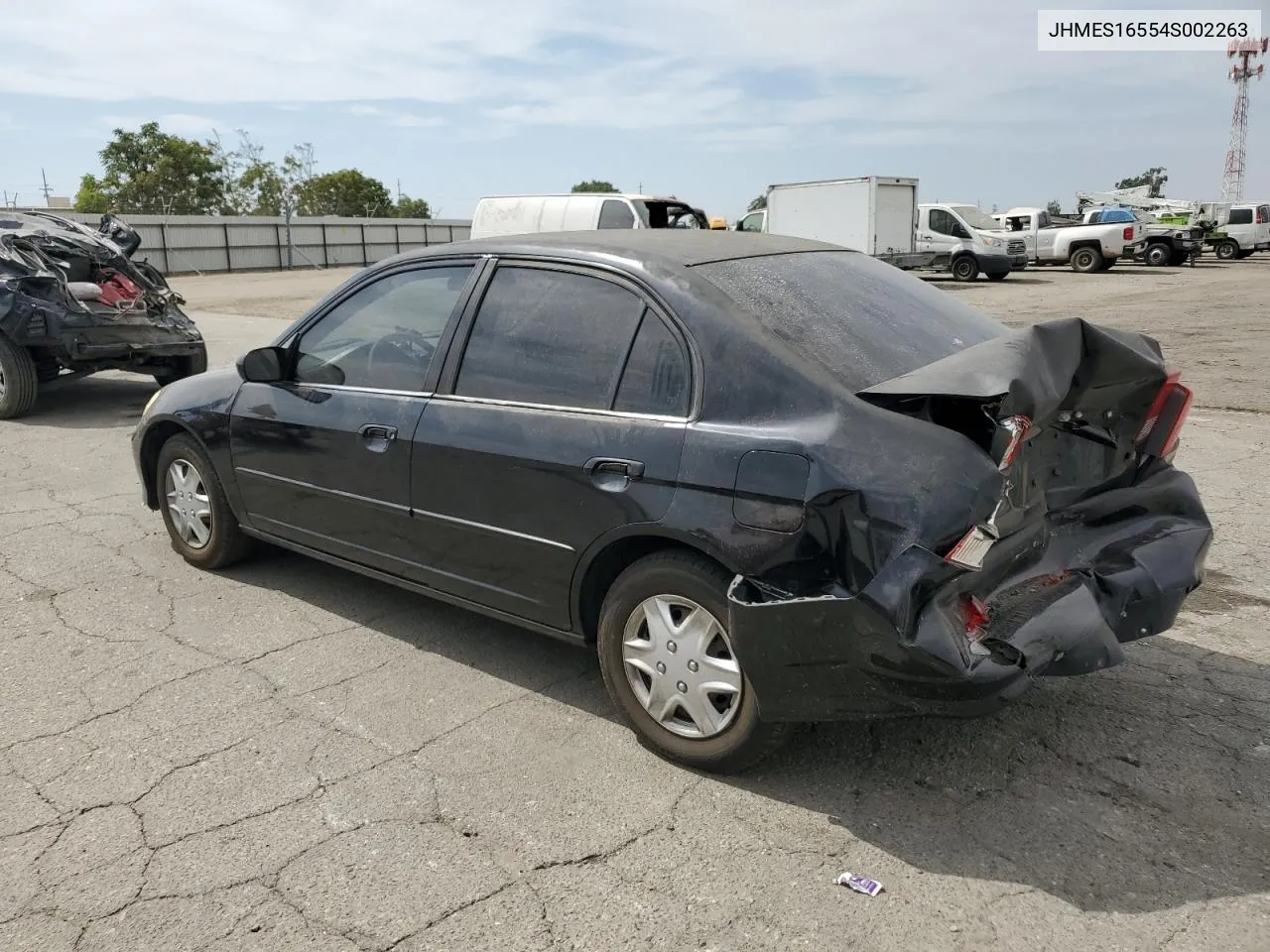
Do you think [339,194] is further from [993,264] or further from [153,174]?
[993,264]

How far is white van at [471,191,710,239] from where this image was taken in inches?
674

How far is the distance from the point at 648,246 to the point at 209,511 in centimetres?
267

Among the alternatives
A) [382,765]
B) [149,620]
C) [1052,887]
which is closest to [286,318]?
[149,620]

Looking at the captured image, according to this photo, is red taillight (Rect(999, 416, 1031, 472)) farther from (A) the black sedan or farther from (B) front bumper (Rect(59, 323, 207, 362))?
(B) front bumper (Rect(59, 323, 207, 362))

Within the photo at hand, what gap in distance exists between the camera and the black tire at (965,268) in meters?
25.9

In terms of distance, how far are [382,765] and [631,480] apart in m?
1.22

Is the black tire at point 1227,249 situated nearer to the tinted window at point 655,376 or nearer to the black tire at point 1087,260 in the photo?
the black tire at point 1087,260

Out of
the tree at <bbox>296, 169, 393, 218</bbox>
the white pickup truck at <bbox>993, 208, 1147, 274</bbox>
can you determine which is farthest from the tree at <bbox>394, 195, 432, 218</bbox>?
the white pickup truck at <bbox>993, 208, 1147, 274</bbox>

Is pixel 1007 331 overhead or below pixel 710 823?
overhead

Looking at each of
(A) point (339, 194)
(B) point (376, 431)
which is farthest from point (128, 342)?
(A) point (339, 194)

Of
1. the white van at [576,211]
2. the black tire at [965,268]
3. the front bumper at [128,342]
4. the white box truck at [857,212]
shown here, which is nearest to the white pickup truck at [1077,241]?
the black tire at [965,268]

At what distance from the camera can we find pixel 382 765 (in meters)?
3.22

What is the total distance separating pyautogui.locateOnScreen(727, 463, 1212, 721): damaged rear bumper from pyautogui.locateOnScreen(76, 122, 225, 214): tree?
55.0 metres

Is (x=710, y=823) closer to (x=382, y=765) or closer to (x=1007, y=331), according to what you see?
(x=382, y=765)
